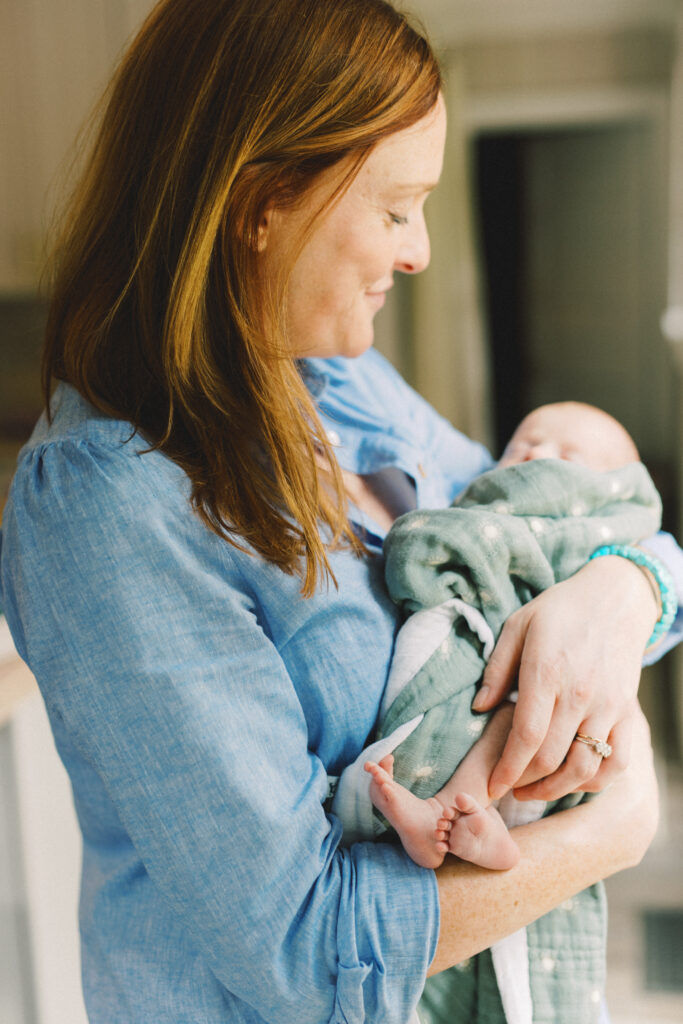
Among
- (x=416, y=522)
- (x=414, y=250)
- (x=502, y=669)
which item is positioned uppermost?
(x=414, y=250)

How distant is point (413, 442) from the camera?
2.89 ft

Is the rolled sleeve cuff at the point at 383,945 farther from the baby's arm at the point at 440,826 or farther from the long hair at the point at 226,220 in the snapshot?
the long hair at the point at 226,220

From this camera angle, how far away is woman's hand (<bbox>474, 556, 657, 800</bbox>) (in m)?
0.64

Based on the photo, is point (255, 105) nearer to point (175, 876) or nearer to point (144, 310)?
point (144, 310)

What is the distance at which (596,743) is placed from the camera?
653 mm

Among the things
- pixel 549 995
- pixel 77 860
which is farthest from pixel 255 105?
pixel 77 860

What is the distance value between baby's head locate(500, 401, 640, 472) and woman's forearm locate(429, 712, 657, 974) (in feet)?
1.28

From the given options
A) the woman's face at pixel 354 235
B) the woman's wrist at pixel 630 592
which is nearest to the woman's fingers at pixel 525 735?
the woman's wrist at pixel 630 592

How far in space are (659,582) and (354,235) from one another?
1.38ft

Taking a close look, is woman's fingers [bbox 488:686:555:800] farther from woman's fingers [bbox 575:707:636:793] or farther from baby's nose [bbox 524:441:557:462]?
baby's nose [bbox 524:441:557:462]

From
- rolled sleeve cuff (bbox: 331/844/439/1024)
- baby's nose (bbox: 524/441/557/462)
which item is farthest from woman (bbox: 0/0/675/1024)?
baby's nose (bbox: 524/441/557/462)

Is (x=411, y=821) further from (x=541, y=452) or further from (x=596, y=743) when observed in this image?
(x=541, y=452)

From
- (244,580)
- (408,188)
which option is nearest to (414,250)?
(408,188)

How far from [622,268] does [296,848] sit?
278cm
